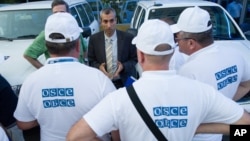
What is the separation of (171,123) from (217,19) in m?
4.63

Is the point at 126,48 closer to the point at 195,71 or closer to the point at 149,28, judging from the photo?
the point at 195,71

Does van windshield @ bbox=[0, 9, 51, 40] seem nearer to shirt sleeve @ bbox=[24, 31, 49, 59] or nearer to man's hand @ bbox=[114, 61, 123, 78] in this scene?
shirt sleeve @ bbox=[24, 31, 49, 59]

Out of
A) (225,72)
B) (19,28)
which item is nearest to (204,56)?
(225,72)

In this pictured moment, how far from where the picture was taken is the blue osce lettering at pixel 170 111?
1.71 m

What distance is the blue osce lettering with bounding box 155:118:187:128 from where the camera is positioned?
171 cm

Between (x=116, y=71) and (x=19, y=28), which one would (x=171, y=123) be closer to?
(x=116, y=71)

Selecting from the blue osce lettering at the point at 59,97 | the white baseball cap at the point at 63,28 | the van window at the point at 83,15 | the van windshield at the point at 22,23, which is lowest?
the van window at the point at 83,15

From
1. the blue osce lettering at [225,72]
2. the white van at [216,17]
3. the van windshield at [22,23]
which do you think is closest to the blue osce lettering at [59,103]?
the blue osce lettering at [225,72]

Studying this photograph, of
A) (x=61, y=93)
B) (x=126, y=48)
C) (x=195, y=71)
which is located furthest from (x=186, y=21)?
(x=126, y=48)

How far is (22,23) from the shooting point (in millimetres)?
5934

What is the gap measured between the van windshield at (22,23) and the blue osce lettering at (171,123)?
4.44 m

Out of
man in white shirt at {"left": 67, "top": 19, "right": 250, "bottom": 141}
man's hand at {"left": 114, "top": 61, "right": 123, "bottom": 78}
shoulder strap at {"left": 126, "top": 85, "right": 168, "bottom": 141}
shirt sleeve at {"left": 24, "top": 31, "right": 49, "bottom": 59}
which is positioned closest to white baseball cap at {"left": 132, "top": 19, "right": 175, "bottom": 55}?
man in white shirt at {"left": 67, "top": 19, "right": 250, "bottom": 141}

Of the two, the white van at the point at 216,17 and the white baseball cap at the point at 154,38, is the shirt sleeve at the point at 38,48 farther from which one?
the white baseball cap at the point at 154,38

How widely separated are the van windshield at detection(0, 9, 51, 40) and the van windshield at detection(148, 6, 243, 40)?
196 centimetres
